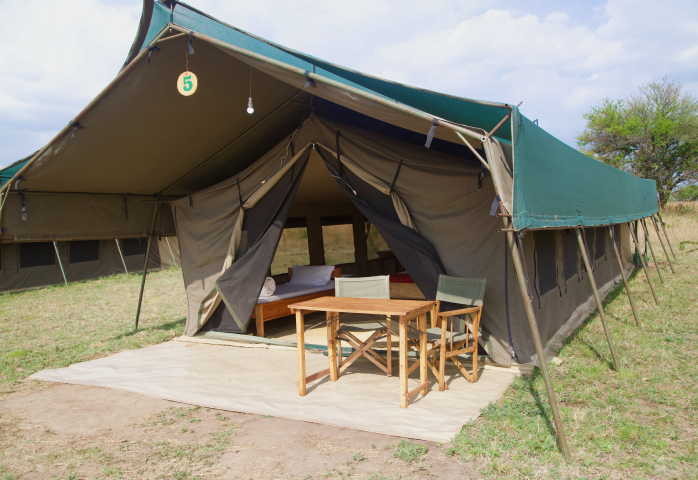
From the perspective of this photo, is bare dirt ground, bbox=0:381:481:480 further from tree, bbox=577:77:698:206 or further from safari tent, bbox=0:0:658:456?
tree, bbox=577:77:698:206

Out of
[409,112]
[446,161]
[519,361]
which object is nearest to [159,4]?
[409,112]

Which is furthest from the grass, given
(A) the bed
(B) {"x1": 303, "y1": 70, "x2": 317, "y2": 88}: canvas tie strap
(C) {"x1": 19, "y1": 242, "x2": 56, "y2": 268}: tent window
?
(C) {"x1": 19, "y1": 242, "x2": 56, "y2": 268}: tent window

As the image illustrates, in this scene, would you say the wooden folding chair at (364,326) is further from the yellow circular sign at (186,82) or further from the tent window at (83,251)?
the tent window at (83,251)

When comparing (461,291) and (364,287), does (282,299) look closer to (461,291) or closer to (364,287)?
(364,287)

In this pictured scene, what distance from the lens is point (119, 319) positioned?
7.05 meters

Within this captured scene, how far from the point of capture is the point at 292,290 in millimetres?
6328

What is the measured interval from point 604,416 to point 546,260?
7.07ft

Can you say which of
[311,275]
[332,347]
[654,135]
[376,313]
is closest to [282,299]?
[311,275]

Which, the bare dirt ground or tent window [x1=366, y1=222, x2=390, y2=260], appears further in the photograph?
tent window [x1=366, y1=222, x2=390, y2=260]

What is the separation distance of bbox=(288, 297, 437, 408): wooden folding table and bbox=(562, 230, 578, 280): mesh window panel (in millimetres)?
A: 2704

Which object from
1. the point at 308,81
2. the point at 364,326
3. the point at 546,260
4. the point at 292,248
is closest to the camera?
the point at 308,81

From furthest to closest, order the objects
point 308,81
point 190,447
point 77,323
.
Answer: point 77,323 < point 308,81 < point 190,447

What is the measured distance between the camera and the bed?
17.9 feet

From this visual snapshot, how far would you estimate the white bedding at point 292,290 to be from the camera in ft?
18.7
